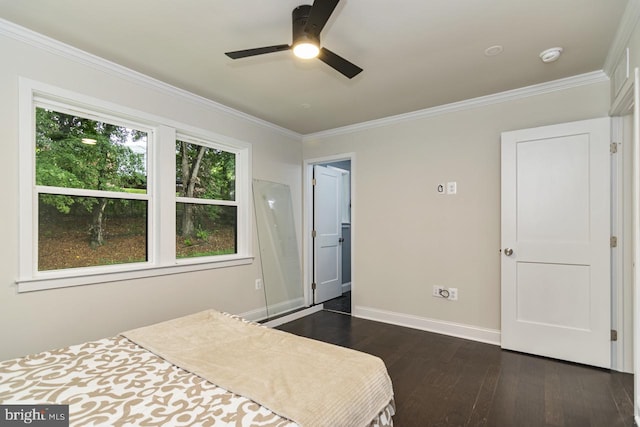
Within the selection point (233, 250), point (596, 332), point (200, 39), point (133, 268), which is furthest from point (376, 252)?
point (200, 39)

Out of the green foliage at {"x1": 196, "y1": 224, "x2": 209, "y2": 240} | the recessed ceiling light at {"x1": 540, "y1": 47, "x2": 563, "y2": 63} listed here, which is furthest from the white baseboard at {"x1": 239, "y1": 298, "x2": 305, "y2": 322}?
the recessed ceiling light at {"x1": 540, "y1": 47, "x2": 563, "y2": 63}

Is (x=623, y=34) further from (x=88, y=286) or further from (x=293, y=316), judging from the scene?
(x=88, y=286)

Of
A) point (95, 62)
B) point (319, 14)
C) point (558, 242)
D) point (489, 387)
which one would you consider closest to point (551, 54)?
point (558, 242)

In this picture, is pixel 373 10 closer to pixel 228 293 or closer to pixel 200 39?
pixel 200 39

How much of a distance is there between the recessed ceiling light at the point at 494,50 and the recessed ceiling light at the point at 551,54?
34cm

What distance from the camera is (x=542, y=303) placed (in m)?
2.81

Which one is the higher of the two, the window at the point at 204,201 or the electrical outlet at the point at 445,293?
the window at the point at 204,201

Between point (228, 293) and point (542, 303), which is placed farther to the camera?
point (228, 293)

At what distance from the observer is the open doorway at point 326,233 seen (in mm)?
4559

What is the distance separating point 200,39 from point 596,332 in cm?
391

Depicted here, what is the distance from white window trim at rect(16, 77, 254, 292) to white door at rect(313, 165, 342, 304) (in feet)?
3.99

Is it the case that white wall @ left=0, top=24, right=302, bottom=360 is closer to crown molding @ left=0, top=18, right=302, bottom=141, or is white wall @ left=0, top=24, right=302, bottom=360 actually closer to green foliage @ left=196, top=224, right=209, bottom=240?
crown molding @ left=0, top=18, right=302, bottom=141

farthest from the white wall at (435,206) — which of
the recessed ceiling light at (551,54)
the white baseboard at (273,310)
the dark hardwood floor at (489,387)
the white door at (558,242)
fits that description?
the white baseboard at (273,310)

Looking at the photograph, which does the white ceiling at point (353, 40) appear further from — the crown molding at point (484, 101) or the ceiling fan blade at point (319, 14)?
the ceiling fan blade at point (319, 14)
